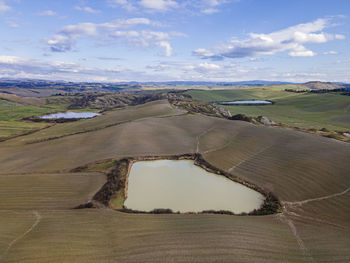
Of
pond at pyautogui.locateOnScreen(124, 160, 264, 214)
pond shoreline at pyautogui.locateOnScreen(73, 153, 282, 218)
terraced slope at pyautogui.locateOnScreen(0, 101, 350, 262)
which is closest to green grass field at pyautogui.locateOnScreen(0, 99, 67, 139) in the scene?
A: terraced slope at pyautogui.locateOnScreen(0, 101, 350, 262)

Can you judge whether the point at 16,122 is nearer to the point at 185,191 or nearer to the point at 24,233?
the point at 24,233

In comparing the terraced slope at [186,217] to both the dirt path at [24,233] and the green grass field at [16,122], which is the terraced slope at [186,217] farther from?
the green grass field at [16,122]

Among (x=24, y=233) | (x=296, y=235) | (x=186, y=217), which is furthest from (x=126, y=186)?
(x=296, y=235)

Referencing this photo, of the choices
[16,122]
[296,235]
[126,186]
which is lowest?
[296,235]

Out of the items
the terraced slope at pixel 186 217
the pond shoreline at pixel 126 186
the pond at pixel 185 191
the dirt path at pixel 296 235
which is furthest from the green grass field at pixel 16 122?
the dirt path at pixel 296 235

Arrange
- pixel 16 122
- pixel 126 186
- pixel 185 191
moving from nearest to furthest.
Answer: pixel 185 191, pixel 126 186, pixel 16 122
